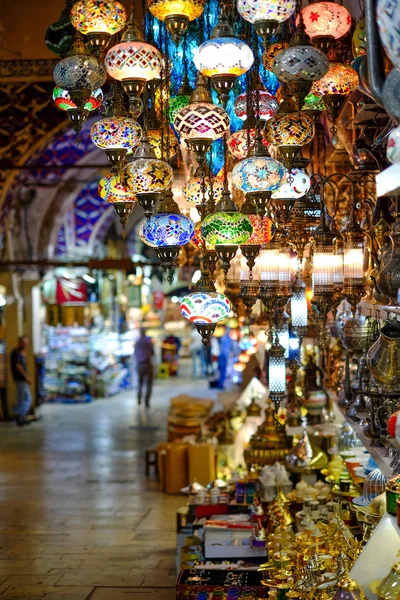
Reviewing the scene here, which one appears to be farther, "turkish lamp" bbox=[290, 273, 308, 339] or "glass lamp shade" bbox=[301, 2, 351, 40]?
"turkish lamp" bbox=[290, 273, 308, 339]

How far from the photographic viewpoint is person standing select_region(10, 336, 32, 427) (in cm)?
1422

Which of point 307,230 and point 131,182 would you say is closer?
point 131,182

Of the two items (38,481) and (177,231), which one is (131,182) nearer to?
(177,231)

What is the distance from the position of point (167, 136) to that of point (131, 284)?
23.5m

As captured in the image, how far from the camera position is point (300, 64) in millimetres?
3139

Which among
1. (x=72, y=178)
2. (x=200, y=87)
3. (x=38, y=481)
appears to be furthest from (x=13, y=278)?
(x=200, y=87)

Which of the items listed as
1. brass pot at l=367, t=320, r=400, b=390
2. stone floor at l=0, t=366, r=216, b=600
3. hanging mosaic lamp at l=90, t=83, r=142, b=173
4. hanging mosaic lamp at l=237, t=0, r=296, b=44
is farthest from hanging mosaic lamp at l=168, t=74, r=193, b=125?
stone floor at l=0, t=366, r=216, b=600

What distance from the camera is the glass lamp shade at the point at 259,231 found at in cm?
408

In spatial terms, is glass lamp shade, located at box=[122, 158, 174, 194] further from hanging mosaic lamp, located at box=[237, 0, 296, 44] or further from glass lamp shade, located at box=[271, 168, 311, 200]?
hanging mosaic lamp, located at box=[237, 0, 296, 44]

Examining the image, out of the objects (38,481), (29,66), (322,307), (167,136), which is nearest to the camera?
(167,136)

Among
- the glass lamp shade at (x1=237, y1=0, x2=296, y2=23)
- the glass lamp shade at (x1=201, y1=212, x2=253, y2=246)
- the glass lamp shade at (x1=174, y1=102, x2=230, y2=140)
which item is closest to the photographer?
the glass lamp shade at (x1=237, y1=0, x2=296, y2=23)

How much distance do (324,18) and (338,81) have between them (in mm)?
295

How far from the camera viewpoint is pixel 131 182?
3.70 m

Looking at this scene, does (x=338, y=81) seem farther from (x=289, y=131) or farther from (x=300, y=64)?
(x=300, y=64)
